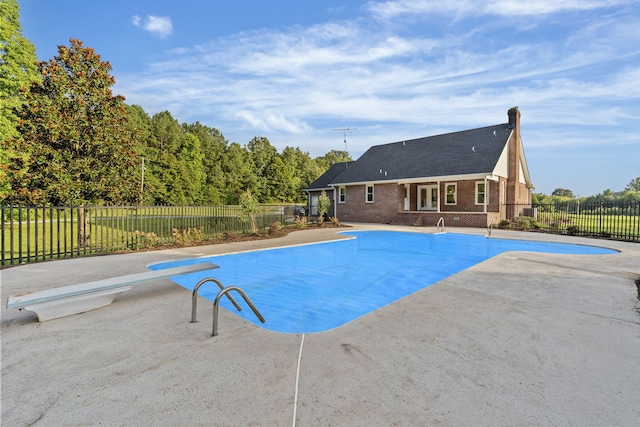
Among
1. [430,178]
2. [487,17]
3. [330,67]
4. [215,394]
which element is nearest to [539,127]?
[430,178]

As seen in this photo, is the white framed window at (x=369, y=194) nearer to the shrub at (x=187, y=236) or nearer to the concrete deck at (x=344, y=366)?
the shrub at (x=187, y=236)

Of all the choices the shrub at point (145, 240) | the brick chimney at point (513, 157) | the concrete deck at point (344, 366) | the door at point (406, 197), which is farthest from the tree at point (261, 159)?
the concrete deck at point (344, 366)

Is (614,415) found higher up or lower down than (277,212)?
lower down

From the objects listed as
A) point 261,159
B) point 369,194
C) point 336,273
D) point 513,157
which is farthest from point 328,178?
point 261,159

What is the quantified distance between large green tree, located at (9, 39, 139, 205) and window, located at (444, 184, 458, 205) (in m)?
19.8

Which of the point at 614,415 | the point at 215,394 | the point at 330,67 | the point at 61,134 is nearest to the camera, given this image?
the point at 614,415

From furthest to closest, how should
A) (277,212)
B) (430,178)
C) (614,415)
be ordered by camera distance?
(277,212), (430,178), (614,415)

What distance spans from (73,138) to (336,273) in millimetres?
10319

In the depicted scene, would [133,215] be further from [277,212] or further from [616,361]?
[616,361]

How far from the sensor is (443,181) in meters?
20.9

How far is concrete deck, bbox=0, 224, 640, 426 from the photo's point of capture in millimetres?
2180

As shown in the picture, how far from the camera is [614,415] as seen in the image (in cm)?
213

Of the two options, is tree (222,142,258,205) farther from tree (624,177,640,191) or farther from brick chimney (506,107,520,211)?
tree (624,177,640,191)

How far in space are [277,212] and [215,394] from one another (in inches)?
770
